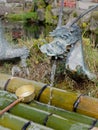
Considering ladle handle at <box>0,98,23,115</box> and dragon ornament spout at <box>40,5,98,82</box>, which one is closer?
ladle handle at <box>0,98,23,115</box>

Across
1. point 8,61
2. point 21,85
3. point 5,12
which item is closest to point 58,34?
point 21,85

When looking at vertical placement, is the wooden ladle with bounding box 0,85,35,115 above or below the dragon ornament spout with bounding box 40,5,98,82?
below

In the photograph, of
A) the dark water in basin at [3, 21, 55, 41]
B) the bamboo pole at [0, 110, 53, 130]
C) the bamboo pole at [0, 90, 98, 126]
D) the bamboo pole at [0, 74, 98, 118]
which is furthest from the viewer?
the dark water in basin at [3, 21, 55, 41]

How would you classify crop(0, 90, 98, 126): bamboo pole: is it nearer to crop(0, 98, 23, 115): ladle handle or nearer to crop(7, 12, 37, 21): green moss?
crop(0, 98, 23, 115): ladle handle

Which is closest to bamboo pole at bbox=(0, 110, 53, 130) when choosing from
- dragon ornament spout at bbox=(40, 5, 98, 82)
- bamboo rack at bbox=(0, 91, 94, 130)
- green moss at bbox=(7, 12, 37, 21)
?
bamboo rack at bbox=(0, 91, 94, 130)

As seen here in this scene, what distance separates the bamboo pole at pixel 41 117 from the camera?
2.03 m

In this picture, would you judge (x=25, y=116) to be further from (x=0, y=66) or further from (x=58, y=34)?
(x=0, y=66)

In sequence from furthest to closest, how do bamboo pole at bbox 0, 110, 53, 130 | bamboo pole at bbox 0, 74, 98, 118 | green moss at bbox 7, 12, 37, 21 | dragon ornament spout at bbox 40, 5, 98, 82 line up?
green moss at bbox 7, 12, 37, 21
dragon ornament spout at bbox 40, 5, 98, 82
bamboo pole at bbox 0, 74, 98, 118
bamboo pole at bbox 0, 110, 53, 130

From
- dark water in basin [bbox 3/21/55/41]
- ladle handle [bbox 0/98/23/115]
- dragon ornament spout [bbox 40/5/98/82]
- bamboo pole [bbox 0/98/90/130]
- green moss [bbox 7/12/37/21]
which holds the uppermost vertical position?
dragon ornament spout [bbox 40/5/98/82]

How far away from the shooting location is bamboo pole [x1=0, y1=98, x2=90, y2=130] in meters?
2.03

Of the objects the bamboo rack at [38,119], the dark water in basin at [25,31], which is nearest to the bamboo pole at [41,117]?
the bamboo rack at [38,119]

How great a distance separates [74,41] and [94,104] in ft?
1.96

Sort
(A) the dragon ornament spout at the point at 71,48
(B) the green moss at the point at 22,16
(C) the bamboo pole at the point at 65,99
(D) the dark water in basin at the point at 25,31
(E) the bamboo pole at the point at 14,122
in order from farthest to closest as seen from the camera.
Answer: (B) the green moss at the point at 22,16 → (D) the dark water in basin at the point at 25,31 → (A) the dragon ornament spout at the point at 71,48 → (C) the bamboo pole at the point at 65,99 → (E) the bamboo pole at the point at 14,122

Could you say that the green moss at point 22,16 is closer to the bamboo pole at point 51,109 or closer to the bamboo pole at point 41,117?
the bamboo pole at point 51,109
